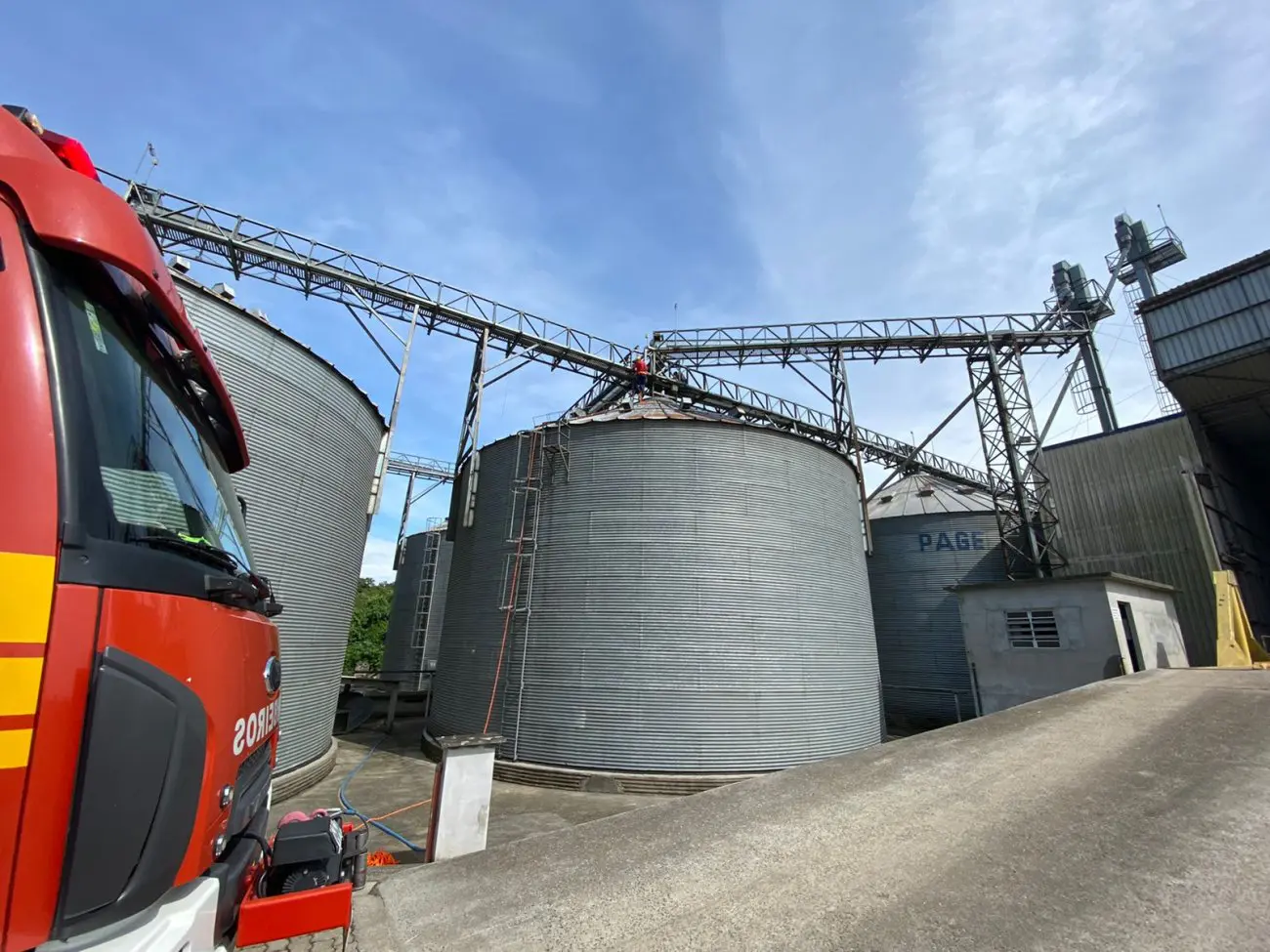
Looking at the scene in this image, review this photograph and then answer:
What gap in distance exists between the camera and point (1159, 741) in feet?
22.1

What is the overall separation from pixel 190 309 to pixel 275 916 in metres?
10.1

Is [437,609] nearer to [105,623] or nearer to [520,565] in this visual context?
[520,565]

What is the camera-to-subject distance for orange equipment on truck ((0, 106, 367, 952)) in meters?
1.29

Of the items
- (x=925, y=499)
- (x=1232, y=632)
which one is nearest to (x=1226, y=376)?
(x=1232, y=632)

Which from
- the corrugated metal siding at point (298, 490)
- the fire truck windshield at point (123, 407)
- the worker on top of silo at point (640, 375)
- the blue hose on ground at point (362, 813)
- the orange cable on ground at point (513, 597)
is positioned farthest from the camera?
the worker on top of silo at point (640, 375)

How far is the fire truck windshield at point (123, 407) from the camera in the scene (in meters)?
1.57

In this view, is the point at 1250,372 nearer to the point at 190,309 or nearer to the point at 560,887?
the point at 560,887

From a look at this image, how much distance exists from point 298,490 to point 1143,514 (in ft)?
90.4

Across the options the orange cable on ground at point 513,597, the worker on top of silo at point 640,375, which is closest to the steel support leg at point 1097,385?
the worker on top of silo at point 640,375

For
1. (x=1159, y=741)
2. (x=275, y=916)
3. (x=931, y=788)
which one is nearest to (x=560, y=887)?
(x=275, y=916)

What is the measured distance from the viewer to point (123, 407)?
1835 mm

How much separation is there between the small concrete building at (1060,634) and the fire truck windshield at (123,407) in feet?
63.2

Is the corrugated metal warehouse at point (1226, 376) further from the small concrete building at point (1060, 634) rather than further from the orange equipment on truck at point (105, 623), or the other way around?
the orange equipment on truck at point (105, 623)

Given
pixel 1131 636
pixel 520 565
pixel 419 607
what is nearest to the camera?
pixel 520 565
